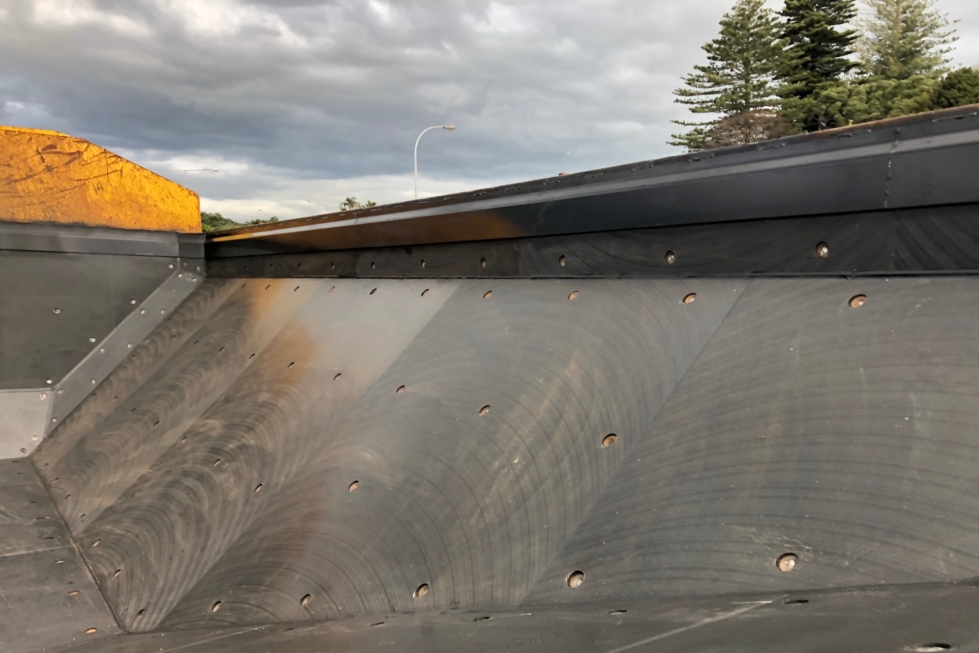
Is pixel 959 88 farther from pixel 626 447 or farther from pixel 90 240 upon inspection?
pixel 626 447

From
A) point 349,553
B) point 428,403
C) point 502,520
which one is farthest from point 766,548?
point 428,403

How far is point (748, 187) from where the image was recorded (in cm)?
186

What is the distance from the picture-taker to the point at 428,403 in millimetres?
2242

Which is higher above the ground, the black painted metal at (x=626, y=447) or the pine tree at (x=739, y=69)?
the pine tree at (x=739, y=69)

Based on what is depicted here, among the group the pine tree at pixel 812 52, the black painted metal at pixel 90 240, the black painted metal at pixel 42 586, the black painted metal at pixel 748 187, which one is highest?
the pine tree at pixel 812 52

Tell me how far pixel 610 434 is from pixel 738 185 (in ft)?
2.69

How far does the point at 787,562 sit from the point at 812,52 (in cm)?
3197

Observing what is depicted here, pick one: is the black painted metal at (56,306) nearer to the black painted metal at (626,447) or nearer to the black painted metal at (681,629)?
the black painted metal at (626,447)

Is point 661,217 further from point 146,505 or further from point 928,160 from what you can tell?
point 146,505

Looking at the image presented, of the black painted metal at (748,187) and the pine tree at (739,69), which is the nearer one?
the black painted metal at (748,187)

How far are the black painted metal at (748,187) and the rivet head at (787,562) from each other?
2.97ft

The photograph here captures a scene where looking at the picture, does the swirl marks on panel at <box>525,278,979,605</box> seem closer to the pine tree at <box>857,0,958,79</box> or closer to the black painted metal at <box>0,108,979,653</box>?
the black painted metal at <box>0,108,979,653</box>

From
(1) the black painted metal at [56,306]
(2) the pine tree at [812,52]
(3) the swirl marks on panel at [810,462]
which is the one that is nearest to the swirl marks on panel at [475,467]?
(3) the swirl marks on panel at [810,462]

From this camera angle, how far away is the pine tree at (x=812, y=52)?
88.1 ft
